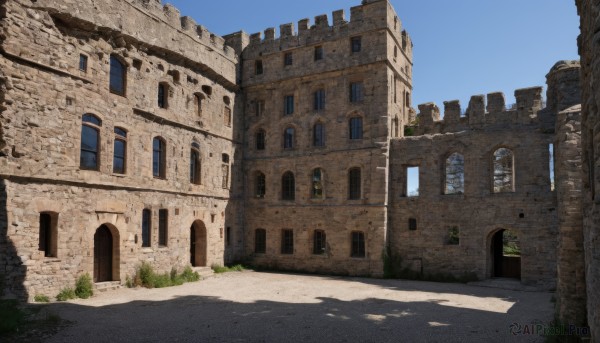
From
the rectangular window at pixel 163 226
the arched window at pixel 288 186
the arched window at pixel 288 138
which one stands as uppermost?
the arched window at pixel 288 138

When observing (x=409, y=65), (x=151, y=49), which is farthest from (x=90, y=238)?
(x=409, y=65)

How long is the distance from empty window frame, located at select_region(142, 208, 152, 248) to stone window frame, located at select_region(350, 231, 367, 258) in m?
9.47

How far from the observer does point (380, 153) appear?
2155 cm

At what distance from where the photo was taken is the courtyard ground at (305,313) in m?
10.6

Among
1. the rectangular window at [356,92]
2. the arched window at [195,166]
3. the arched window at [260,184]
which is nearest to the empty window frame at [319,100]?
the rectangular window at [356,92]

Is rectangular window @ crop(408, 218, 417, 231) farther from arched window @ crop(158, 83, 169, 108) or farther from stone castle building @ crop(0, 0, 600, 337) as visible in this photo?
arched window @ crop(158, 83, 169, 108)

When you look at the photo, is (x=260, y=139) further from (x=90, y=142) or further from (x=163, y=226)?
(x=90, y=142)

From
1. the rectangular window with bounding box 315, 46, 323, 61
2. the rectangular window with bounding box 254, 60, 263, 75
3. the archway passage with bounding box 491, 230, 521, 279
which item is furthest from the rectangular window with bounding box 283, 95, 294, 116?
the archway passage with bounding box 491, 230, 521, 279

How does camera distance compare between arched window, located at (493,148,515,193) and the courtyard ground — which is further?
arched window, located at (493,148,515,193)

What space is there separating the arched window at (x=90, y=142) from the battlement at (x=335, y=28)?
11266 mm

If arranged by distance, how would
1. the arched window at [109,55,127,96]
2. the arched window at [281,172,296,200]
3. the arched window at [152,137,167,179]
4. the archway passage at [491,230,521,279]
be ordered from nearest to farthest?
the arched window at [109,55,127,96]
the arched window at [152,137,167,179]
the archway passage at [491,230,521,279]
the arched window at [281,172,296,200]

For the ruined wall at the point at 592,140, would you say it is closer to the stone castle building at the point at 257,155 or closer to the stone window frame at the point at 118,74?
the stone castle building at the point at 257,155

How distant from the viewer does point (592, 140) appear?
6.79 meters

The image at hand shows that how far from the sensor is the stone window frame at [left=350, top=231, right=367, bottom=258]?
2184cm
